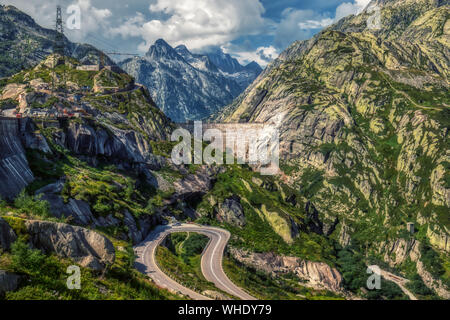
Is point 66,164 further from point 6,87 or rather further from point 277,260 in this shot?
point 6,87

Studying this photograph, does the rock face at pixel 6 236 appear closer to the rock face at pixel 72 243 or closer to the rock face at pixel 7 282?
the rock face at pixel 72 243

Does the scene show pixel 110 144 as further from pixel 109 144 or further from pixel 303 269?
pixel 303 269

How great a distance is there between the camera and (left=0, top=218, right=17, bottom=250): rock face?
25587mm

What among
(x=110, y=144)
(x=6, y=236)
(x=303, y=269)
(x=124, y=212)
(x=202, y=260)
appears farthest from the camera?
(x=303, y=269)

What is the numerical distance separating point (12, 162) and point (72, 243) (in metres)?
38.1

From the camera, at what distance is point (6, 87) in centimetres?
15362

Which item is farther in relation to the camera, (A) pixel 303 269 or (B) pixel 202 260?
(A) pixel 303 269

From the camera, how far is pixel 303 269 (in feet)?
407

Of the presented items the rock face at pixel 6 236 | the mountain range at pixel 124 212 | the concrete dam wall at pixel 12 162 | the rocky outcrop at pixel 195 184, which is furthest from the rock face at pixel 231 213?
the rock face at pixel 6 236

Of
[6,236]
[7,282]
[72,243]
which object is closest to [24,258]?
[7,282]

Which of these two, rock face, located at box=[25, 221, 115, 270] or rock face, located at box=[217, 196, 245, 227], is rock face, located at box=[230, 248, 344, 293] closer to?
rock face, located at box=[217, 196, 245, 227]

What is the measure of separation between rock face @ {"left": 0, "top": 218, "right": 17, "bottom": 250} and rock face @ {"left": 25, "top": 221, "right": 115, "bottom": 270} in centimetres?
163

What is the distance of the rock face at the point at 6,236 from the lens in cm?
2559

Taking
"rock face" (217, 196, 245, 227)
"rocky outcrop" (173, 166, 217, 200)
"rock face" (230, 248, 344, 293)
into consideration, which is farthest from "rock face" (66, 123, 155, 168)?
"rock face" (230, 248, 344, 293)
